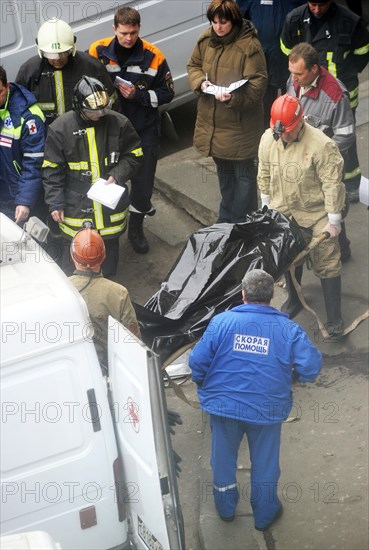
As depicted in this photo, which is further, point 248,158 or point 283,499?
point 248,158

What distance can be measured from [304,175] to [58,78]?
2.19m

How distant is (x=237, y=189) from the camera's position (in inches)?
313

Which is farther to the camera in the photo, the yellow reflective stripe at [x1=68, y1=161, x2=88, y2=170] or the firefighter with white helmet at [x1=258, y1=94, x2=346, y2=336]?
the yellow reflective stripe at [x1=68, y1=161, x2=88, y2=170]

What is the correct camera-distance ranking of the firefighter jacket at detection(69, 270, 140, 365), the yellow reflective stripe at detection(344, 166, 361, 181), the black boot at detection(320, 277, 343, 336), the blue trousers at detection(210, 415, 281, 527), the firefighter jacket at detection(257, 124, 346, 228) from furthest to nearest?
the yellow reflective stripe at detection(344, 166, 361, 181)
the black boot at detection(320, 277, 343, 336)
the firefighter jacket at detection(257, 124, 346, 228)
the firefighter jacket at detection(69, 270, 140, 365)
the blue trousers at detection(210, 415, 281, 527)

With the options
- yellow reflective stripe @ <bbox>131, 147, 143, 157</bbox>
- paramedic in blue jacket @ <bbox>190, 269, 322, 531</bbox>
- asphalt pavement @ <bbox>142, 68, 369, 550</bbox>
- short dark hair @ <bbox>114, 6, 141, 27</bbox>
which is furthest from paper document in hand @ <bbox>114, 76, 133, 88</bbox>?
paramedic in blue jacket @ <bbox>190, 269, 322, 531</bbox>

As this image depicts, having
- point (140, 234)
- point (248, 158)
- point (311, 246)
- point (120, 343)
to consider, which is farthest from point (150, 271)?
point (120, 343)

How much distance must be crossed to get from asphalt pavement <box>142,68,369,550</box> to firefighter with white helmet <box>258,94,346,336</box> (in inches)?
13.6

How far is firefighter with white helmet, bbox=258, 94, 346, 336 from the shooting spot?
21.2ft

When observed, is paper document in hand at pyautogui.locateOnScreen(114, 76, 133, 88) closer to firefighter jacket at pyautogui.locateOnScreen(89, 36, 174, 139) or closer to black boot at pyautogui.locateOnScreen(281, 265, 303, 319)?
firefighter jacket at pyautogui.locateOnScreen(89, 36, 174, 139)

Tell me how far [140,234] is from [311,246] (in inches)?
88.1

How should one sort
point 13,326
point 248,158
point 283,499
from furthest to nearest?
1. point 248,158
2. point 283,499
3. point 13,326

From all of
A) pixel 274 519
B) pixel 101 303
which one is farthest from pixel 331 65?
pixel 274 519

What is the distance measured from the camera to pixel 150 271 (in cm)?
828

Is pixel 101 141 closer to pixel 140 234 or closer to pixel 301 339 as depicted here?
pixel 140 234
